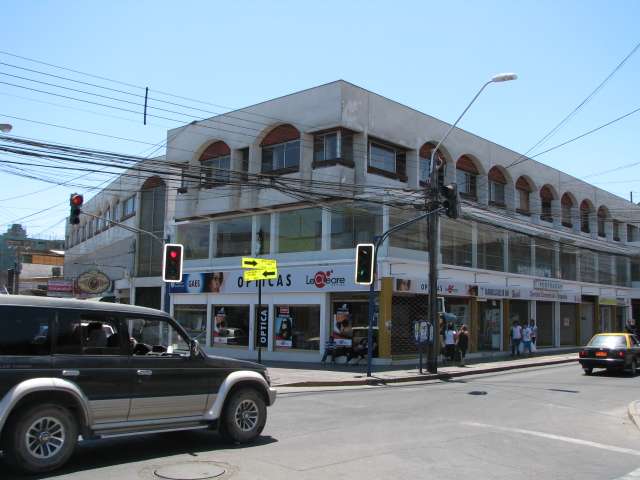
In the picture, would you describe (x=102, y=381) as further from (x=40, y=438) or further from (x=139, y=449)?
(x=139, y=449)

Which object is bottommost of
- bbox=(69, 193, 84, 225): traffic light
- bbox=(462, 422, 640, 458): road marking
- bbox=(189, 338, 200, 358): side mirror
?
bbox=(462, 422, 640, 458): road marking

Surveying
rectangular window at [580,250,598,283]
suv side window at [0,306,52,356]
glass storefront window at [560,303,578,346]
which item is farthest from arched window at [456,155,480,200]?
suv side window at [0,306,52,356]

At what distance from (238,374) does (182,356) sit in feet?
2.95

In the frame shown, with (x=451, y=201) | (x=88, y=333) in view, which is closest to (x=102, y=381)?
(x=88, y=333)

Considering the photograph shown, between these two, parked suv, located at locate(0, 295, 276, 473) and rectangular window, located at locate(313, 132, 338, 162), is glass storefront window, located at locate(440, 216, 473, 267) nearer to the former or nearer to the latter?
rectangular window, located at locate(313, 132, 338, 162)

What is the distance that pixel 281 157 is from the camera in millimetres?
27703

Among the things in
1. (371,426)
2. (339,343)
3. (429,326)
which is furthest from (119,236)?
(371,426)

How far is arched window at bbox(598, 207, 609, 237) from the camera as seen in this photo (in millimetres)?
45562

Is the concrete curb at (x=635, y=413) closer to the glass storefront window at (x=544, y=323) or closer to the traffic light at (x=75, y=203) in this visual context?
the traffic light at (x=75, y=203)

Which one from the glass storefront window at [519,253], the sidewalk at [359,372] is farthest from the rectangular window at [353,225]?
the glass storefront window at [519,253]

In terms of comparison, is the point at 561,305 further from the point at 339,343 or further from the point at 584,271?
the point at 339,343

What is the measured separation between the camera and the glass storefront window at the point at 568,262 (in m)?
38.6

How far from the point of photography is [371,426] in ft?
34.4

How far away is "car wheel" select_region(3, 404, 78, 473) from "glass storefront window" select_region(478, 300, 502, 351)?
25365mm
